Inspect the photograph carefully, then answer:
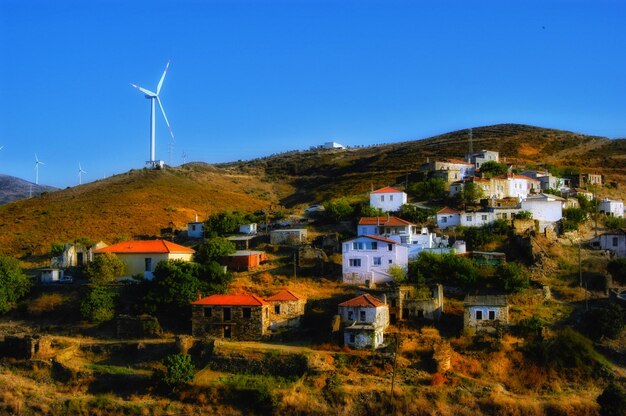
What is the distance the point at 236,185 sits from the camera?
355 ft

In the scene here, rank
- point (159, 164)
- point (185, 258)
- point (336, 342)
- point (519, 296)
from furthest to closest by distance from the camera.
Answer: point (159, 164) < point (185, 258) < point (519, 296) < point (336, 342)

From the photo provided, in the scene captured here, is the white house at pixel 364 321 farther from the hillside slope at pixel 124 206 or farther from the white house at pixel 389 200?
the hillside slope at pixel 124 206

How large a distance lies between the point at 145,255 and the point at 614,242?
104ft

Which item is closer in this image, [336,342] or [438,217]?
[336,342]

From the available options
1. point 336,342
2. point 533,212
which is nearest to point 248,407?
point 336,342

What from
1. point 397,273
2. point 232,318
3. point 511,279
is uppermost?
point 397,273

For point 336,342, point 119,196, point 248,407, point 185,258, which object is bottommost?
point 248,407

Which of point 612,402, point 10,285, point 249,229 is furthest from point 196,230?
point 612,402

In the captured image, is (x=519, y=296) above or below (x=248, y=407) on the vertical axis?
above

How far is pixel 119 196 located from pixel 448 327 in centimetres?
5709

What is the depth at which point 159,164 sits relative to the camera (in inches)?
4188

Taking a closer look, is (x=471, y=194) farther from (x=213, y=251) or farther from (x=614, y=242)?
(x=213, y=251)

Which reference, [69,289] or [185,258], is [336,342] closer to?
[185,258]

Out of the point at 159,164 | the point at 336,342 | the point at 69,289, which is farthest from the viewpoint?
the point at 159,164
